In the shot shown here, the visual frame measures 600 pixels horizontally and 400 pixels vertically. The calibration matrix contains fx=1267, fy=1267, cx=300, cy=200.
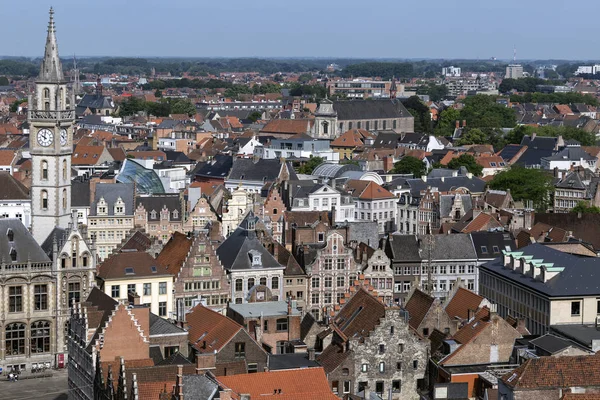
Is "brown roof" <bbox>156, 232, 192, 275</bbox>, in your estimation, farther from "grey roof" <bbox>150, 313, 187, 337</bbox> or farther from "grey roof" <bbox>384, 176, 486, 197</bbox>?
"grey roof" <bbox>384, 176, 486, 197</bbox>

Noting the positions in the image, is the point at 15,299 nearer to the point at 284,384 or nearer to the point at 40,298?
the point at 40,298

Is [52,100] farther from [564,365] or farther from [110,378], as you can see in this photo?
[564,365]

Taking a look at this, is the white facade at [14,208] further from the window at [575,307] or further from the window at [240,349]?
the window at [240,349]

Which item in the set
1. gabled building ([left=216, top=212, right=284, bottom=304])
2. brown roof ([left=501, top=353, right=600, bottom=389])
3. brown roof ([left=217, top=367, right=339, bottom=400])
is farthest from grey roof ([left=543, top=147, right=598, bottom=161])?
brown roof ([left=501, top=353, right=600, bottom=389])

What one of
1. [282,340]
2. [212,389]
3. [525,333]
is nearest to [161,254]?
[282,340]

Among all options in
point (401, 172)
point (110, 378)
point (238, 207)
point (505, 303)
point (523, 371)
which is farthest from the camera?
→ point (401, 172)

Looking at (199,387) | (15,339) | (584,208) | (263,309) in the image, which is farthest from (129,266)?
(584,208)

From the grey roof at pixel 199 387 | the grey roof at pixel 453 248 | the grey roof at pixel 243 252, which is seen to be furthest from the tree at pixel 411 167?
the grey roof at pixel 199 387

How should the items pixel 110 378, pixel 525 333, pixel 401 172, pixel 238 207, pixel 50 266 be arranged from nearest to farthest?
pixel 110 378
pixel 525 333
pixel 50 266
pixel 238 207
pixel 401 172
